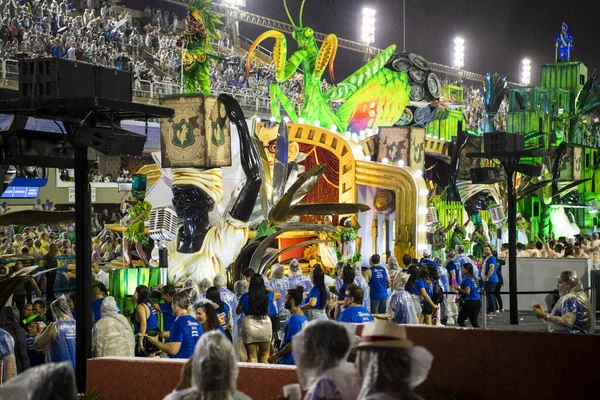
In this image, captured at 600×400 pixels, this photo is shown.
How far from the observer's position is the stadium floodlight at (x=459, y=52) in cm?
5769

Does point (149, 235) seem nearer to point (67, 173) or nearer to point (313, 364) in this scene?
point (67, 173)

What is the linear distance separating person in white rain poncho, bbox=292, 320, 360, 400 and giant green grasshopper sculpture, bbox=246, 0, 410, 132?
18718mm

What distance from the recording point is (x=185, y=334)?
808cm

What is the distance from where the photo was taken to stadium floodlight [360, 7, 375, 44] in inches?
1780

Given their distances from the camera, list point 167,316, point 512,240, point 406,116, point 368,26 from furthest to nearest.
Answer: point 368,26 → point 406,116 → point 512,240 → point 167,316

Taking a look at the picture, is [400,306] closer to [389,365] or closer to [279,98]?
[389,365]

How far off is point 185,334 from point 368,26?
129 feet

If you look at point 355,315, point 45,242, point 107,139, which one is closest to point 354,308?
point 355,315

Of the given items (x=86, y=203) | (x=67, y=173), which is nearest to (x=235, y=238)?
(x=67, y=173)

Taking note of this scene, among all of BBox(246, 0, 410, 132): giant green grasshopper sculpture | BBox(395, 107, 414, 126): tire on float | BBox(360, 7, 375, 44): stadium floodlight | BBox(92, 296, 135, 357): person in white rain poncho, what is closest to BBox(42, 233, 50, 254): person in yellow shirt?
BBox(246, 0, 410, 132): giant green grasshopper sculpture

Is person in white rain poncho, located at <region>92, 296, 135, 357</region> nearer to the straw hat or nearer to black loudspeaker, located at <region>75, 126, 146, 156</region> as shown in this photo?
black loudspeaker, located at <region>75, 126, 146, 156</region>

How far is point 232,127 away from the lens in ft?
57.4

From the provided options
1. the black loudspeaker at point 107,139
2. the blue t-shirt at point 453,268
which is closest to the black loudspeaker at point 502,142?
the blue t-shirt at point 453,268

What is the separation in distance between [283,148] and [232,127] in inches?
75.7
